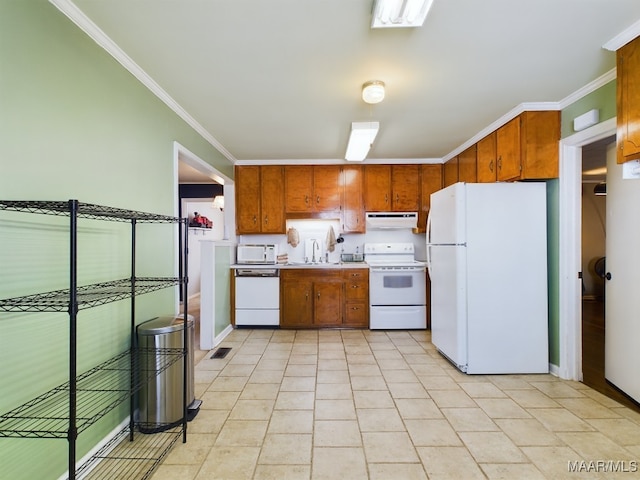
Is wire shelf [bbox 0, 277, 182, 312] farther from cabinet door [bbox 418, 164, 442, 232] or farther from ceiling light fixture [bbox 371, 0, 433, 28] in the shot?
cabinet door [bbox 418, 164, 442, 232]

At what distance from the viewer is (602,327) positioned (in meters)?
4.12

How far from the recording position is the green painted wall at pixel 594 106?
2225 millimetres

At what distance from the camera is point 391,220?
455 cm

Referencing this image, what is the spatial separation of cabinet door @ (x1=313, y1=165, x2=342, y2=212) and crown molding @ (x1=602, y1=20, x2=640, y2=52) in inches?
121

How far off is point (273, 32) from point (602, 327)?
17.2ft

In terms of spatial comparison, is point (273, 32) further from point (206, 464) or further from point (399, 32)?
point (206, 464)

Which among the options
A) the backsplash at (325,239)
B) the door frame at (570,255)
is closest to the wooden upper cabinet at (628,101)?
the door frame at (570,255)

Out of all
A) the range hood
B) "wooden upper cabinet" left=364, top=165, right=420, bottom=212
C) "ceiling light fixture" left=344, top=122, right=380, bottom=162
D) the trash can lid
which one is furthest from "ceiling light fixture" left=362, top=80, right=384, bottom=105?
the range hood

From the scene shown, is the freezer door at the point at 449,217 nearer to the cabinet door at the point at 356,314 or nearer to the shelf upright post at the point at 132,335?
the cabinet door at the point at 356,314

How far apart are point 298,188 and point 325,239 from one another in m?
0.89

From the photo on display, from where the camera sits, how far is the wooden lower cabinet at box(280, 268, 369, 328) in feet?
13.9

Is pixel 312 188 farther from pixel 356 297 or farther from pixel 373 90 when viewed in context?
pixel 373 90

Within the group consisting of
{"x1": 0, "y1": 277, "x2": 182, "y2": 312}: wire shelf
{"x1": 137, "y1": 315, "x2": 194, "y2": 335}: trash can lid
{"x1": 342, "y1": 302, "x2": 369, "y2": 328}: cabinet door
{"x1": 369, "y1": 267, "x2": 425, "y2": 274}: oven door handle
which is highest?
{"x1": 0, "y1": 277, "x2": 182, "y2": 312}: wire shelf

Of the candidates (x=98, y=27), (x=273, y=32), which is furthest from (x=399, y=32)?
(x=98, y=27)
